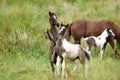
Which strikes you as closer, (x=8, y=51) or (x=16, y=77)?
(x=16, y=77)

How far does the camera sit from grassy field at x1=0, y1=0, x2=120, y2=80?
9.40 m

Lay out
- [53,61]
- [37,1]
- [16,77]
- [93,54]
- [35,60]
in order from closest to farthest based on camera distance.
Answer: [53,61]
[16,77]
[35,60]
[93,54]
[37,1]

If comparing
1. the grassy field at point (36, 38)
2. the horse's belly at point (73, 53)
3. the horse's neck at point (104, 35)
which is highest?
the horse's belly at point (73, 53)

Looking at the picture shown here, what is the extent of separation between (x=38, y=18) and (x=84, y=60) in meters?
7.74

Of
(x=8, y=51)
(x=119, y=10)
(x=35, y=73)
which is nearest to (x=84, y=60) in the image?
(x=35, y=73)

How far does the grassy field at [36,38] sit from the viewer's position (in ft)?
30.8

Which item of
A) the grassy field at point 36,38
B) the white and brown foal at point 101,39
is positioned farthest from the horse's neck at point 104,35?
the grassy field at point 36,38

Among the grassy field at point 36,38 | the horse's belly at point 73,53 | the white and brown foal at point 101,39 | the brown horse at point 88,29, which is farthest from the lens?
the brown horse at point 88,29

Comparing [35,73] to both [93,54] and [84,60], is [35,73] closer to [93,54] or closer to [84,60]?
[84,60]

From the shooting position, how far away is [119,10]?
17.3m

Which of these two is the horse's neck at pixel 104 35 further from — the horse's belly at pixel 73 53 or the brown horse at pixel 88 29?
A: the horse's belly at pixel 73 53

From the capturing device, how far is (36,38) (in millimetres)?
12336

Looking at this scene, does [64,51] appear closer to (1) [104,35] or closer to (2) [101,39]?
(2) [101,39]

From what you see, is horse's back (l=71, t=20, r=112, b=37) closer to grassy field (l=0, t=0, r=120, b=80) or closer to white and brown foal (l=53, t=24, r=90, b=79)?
grassy field (l=0, t=0, r=120, b=80)
